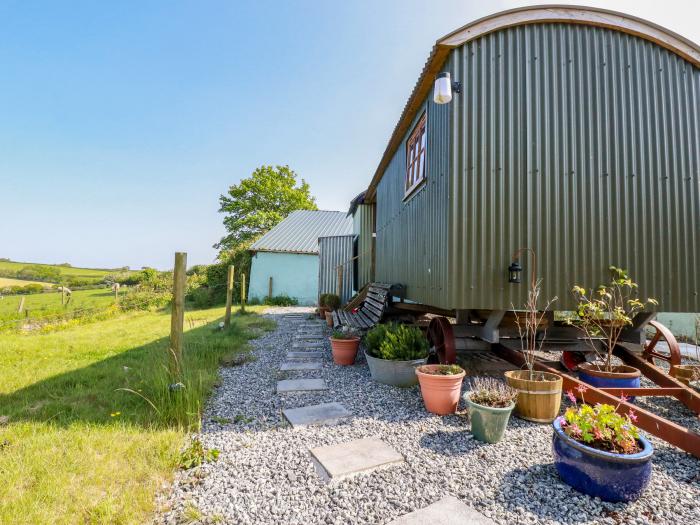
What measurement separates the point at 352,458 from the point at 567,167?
13.4 ft

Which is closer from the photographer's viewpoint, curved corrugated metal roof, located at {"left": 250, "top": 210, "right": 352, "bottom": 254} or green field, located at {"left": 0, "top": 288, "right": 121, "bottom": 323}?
green field, located at {"left": 0, "top": 288, "right": 121, "bottom": 323}

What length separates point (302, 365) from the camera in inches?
209

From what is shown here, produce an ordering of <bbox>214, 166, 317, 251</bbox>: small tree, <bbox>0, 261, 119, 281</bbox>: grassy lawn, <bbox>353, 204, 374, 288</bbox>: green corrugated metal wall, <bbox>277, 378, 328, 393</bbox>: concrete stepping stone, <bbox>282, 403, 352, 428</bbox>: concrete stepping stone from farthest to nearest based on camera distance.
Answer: <bbox>214, 166, 317, 251</bbox>: small tree, <bbox>0, 261, 119, 281</bbox>: grassy lawn, <bbox>353, 204, 374, 288</bbox>: green corrugated metal wall, <bbox>277, 378, 328, 393</bbox>: concrete stepping stone, <bbox>282, 403, 352, 428</bbox>: concrete stepping stone

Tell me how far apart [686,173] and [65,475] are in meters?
7.05

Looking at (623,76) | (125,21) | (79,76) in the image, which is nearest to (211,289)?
(79,76)

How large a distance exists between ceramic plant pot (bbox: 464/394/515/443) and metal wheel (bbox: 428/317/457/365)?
1.52m

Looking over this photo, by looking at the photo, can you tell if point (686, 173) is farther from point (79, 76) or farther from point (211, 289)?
point (211, 289)

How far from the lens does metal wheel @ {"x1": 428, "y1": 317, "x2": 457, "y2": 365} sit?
4332mm

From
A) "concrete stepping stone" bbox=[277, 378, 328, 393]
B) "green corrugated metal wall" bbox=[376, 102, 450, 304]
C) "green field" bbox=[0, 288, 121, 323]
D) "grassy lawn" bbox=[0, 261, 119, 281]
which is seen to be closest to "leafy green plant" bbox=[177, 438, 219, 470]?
"concrete stepping stone" bbox=[277, 378, 328, 393]

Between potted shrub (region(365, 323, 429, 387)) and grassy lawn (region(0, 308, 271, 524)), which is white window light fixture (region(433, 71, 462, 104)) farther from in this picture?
grassy lawn (region(0, 308, 271, 524))

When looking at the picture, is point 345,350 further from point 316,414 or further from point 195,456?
point 195,456

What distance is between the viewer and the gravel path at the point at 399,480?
72.4 inches

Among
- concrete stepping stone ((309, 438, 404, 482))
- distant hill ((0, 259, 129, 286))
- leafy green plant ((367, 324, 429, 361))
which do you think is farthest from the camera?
distant hill ((0, 259, 129, 286))

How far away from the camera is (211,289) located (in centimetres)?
1848
